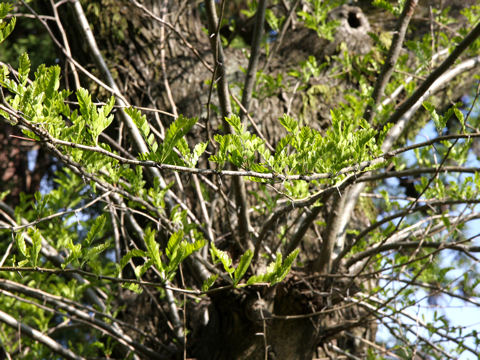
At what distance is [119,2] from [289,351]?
2.00m

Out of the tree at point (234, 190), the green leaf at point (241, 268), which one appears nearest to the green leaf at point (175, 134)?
the tree at point (234, 190)

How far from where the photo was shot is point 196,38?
9.11ft

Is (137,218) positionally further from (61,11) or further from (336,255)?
(61,11)

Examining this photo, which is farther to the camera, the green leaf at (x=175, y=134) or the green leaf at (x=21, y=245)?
the green leaf at (x=21, y=245)

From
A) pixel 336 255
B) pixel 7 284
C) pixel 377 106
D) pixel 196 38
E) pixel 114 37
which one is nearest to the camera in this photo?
pixel 7 284

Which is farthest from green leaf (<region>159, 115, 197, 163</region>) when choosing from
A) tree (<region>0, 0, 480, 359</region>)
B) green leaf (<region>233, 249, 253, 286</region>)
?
green leaf (<region>233, 249, 253, 286</region>)

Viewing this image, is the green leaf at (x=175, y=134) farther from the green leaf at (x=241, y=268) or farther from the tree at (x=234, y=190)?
the green leaf at (x=241, y=268)

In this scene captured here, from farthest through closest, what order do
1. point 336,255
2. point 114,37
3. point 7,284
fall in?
point 114,37 < point 336,255 < point 7,284

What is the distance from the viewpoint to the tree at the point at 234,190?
113 cm

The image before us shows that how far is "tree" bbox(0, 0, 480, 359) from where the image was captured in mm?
1134

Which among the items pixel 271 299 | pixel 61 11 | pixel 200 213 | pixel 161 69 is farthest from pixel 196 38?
pixel 271 299

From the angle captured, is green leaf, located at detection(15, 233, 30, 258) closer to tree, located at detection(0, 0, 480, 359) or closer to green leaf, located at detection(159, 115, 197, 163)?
tree, located at detection(0, 0, 480, 359)

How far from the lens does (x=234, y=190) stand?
1.73m

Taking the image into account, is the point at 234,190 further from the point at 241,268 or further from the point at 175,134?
the point at 175,134
